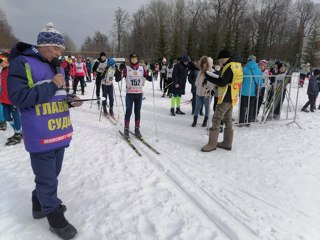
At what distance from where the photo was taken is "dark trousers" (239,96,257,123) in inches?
288

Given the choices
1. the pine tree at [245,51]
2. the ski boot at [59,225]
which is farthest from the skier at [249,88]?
the pine tree at [245,51]

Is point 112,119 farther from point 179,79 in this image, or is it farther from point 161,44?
point 161,44

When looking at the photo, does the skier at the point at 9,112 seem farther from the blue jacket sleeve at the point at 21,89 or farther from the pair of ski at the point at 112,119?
the blue jacket sleeve at the point at 21,89

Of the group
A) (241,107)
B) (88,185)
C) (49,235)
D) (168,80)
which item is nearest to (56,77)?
(49,235)

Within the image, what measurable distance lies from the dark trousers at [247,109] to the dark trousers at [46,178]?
5.79 metres

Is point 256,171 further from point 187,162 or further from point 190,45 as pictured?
point 190,45

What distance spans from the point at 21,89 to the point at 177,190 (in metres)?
2.56

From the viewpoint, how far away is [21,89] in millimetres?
2383

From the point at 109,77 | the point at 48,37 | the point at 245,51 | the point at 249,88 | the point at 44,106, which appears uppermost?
the point at 245,51

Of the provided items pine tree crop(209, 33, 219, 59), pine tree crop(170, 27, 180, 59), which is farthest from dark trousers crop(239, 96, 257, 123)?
pine tree crop(209, 33, 219, 59)

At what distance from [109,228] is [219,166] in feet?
8.21

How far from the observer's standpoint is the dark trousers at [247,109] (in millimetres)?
7321

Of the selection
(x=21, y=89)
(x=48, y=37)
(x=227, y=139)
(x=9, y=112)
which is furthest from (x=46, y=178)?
(x=9, y=112)

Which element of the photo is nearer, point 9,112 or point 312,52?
point 9,112
